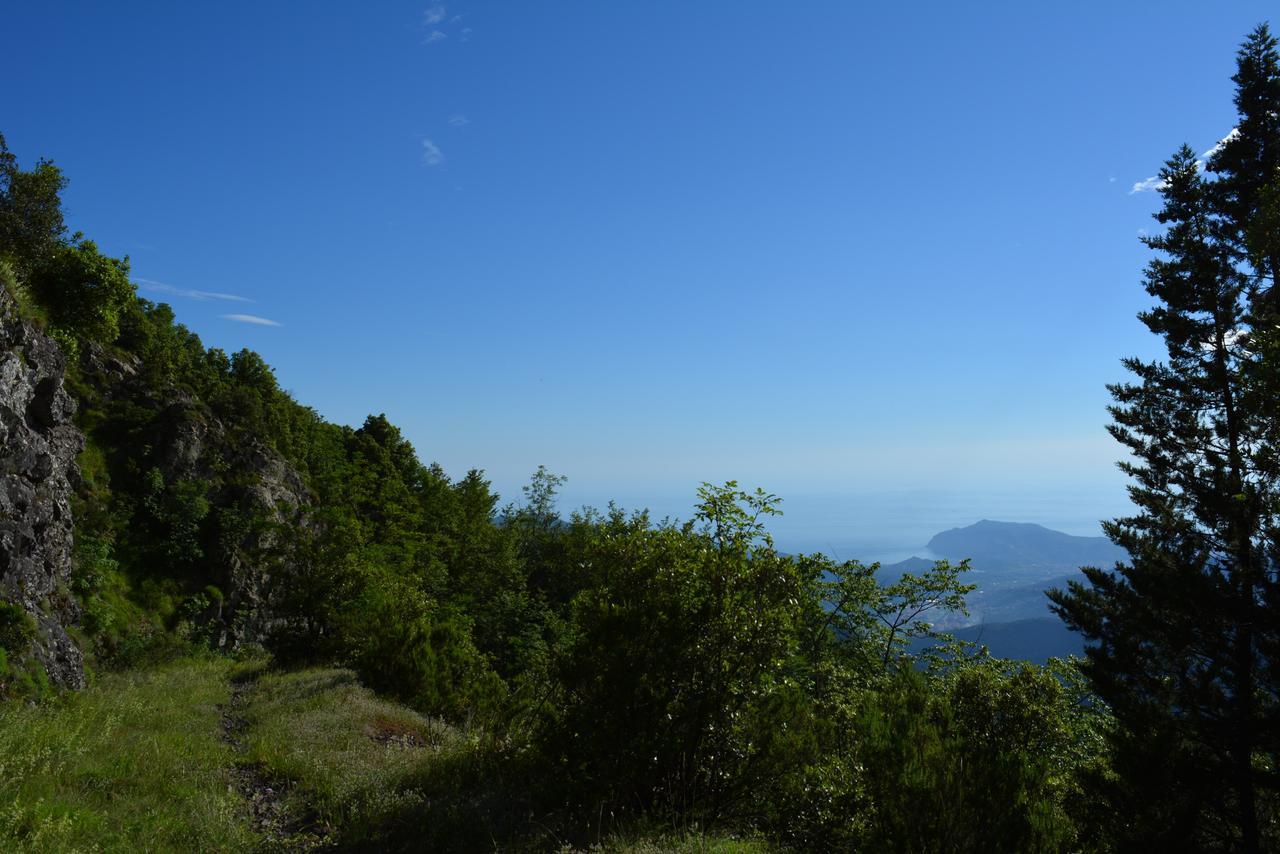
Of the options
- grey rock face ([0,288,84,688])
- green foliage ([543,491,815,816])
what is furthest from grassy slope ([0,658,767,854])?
grey rock face ([0,288,84,688])

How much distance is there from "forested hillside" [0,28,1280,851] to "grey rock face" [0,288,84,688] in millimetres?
98

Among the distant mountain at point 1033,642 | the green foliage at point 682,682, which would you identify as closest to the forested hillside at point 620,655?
the green foliage at point 682,682

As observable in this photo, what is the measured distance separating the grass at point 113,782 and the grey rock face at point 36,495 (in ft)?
10.5

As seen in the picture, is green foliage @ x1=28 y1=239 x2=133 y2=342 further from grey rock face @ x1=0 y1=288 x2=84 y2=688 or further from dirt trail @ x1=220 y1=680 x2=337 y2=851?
dirt trail @ x1=220 y1=680 x2=337 y2=851

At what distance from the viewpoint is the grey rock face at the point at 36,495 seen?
13.7 m

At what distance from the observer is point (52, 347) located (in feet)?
58.6

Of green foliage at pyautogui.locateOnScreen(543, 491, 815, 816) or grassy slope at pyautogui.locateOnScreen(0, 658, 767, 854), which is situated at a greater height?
green foliage at pyautogui.locateOnScreen(543, 491, 815, 816)

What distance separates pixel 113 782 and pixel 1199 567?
2129 centimetres

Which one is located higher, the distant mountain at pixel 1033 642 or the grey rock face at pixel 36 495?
the grey rock face at pixel 36 495

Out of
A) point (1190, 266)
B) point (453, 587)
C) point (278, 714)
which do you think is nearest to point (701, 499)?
point (278, 714)

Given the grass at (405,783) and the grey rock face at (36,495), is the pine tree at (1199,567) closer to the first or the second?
the grass at (405,783)

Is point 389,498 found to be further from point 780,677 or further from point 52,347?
point 780,677

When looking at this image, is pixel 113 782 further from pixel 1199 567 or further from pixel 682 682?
pixel 1199 567

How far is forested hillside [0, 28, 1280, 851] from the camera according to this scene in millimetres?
6848
